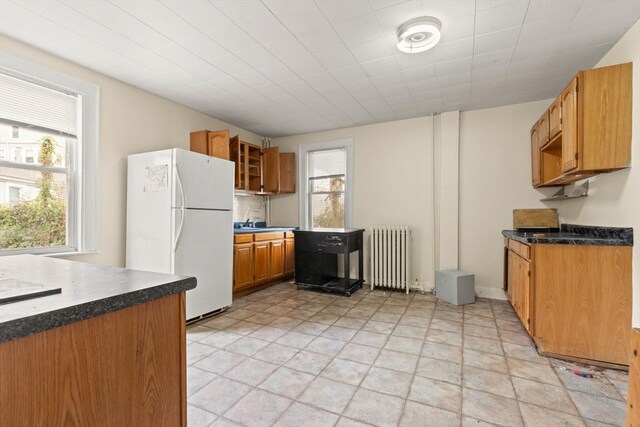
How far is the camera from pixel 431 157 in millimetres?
4289

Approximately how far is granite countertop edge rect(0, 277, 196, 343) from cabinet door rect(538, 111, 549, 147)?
140 inches

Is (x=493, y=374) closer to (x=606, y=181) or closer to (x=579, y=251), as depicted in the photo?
(x=579, y=251)

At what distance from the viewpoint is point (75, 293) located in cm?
82

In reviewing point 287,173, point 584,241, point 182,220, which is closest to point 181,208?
point 182,220

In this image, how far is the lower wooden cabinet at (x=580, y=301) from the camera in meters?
2.16

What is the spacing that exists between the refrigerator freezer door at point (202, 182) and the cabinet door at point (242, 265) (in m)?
0.71

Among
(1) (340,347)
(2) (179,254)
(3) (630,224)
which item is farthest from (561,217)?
(2) (179,254)

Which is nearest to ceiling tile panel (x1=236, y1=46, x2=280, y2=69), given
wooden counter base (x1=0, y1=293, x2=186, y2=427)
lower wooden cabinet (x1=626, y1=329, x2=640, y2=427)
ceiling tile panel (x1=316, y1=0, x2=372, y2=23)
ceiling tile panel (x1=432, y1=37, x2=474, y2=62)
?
ceiling tile panel (x1=316, y1=0, x2=372, y2=23)

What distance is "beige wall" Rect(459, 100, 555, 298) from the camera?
379cm

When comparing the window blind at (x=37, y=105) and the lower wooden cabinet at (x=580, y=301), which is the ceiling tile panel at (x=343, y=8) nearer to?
the lower wooden cabinet at (x=580, y=301)

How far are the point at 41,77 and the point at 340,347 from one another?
3413mm

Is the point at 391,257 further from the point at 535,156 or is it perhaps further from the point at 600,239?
the point at 600,239

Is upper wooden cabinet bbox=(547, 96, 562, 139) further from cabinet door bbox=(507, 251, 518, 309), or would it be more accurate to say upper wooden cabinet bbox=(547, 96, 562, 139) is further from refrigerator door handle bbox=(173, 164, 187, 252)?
refrigerator door handle bbox=(173, 164, 187, 252)

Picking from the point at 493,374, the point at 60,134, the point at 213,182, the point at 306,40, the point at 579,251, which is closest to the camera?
the point at 493,374
